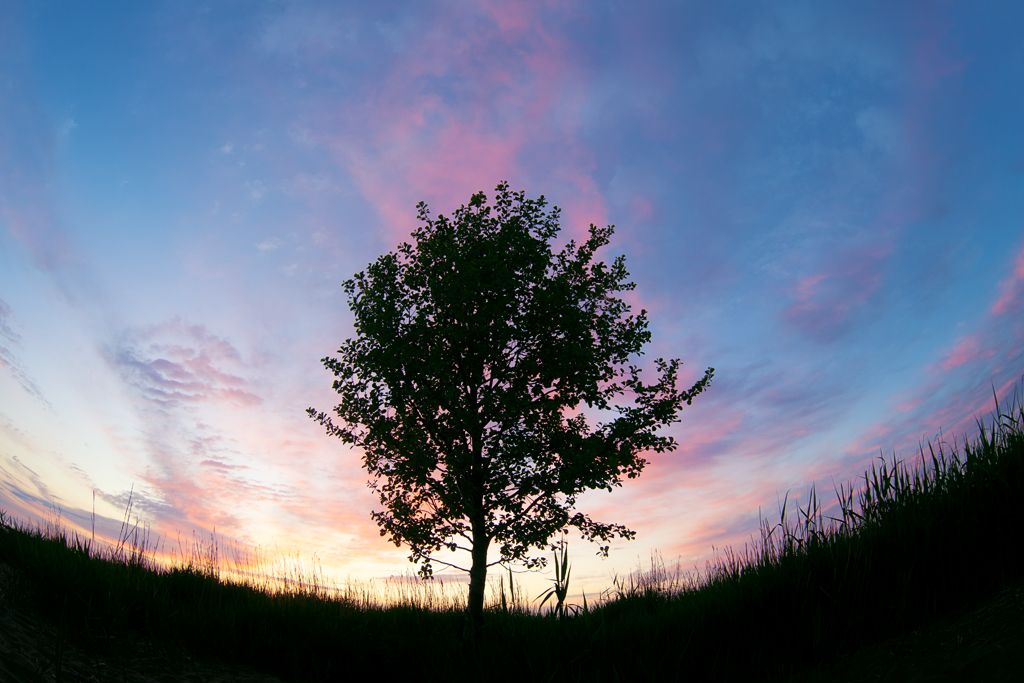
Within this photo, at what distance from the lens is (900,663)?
666 centimetres

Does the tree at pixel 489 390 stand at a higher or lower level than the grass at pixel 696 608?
higher

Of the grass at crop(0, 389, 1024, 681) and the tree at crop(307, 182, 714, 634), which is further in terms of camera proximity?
the tree at crop(307, 182, 714, 634)

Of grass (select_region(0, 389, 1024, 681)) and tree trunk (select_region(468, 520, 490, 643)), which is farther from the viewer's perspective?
tree trunk (select_region(468, 520, 490, 643))

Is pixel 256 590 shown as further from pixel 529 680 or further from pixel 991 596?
pixel 991 596

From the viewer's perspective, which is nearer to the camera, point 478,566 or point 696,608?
point 696,608

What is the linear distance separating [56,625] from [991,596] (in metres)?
12.2

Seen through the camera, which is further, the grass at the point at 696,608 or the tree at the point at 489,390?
the tree at the point at 489,390

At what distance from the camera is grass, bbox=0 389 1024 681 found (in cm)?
→ 780

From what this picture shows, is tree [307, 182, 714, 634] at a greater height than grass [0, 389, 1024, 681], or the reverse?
tree [307, 182, 714, 634]

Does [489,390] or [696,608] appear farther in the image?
[489,390]

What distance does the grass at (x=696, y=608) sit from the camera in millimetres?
7805

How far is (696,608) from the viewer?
31.1 ft

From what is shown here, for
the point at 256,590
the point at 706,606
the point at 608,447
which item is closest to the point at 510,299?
the point at 608,447

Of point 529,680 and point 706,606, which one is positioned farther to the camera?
point 706,606
